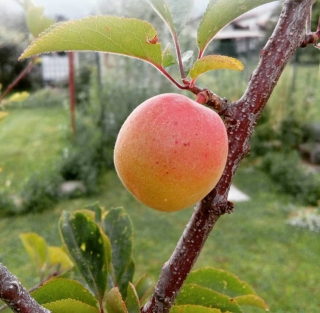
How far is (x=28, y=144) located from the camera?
651cm

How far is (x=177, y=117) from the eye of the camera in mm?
396

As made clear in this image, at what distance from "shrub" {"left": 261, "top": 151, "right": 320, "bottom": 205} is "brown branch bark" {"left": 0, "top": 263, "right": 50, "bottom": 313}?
4.01 meters

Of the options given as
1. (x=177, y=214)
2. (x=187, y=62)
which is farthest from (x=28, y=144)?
(x=187, y=62)

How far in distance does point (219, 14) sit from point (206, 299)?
38 cm

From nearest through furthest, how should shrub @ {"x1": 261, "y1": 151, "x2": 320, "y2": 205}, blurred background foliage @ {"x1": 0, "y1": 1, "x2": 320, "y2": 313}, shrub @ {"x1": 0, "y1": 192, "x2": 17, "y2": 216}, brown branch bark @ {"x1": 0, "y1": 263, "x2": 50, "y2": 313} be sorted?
1. brown branch bark @ {"x1": 0, "y1": 263, "x2": 50, "y2": 313}
2. blurred background foliage @ {"x1": 0, "y1": 1, "x2": 320, "y2": 313}
3. shrub @ {"x1": 0, "y1": 192, "x2": 17, "y2": 216}
4. shrub @ {"x1": 261, "y1": 151, "x2": 320, "y2": 205}

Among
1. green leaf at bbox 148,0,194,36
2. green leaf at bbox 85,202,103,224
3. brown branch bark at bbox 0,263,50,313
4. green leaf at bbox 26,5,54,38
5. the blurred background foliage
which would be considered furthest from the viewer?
the blurred background foliage

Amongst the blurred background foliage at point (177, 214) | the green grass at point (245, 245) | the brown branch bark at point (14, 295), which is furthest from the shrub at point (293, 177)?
the brown branch bark at point (14, 295)

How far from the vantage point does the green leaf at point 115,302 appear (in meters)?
0.49

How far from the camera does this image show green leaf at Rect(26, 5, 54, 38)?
1.11 m

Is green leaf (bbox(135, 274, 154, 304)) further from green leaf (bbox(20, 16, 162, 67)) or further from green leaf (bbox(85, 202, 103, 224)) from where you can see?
green leaf (bbox(20, 16, 162, 67))

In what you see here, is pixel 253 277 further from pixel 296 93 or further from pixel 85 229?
pixel 296 93

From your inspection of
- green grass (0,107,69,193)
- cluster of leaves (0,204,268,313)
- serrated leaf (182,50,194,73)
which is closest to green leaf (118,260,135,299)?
cluster of leaves (0,204,268,313)

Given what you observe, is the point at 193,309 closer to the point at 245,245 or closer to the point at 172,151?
the point at 172,151

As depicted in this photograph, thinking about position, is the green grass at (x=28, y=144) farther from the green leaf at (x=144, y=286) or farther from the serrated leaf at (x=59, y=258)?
the green leaf at (x=144, y=286)
